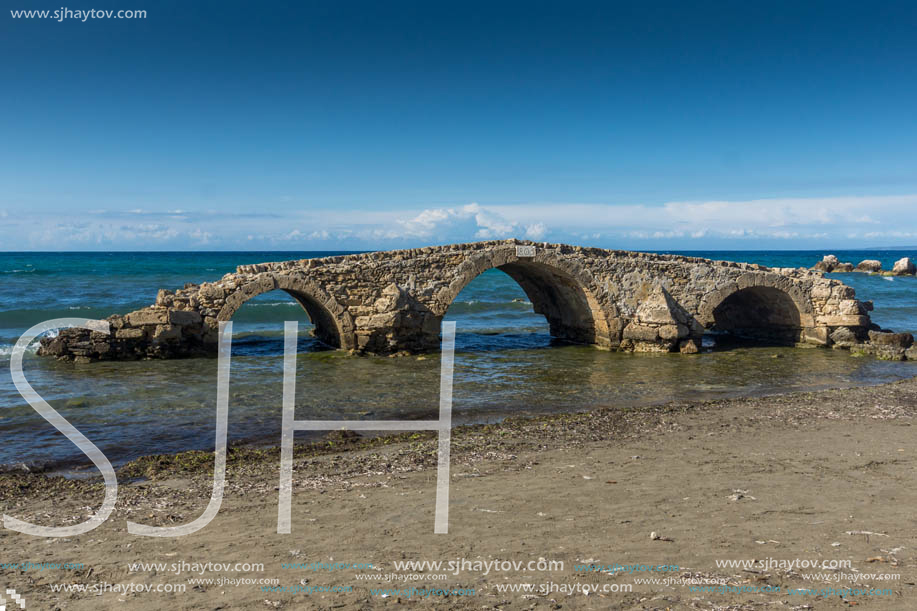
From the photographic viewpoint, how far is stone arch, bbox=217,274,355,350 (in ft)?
49.6

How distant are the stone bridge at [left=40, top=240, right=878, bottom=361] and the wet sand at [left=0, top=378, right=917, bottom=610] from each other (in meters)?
7.66

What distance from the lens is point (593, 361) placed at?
1625 cm

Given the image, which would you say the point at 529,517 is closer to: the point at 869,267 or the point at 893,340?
the point at 893,340

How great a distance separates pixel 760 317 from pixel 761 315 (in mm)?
89

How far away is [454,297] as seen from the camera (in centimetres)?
1608

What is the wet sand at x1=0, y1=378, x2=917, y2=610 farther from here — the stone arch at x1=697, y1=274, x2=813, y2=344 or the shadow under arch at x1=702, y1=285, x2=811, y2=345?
the shadow under arch at x1=702, y1=285, x2=811, y2=345

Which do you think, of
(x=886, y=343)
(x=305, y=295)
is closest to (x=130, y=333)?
(x=305, y=295)

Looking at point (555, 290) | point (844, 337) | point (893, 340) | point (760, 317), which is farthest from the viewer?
point (760, 317)

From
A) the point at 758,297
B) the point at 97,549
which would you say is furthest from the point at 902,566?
the point at 758,297

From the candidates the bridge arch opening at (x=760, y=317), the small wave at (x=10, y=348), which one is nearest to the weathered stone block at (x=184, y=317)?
the small wave at (x=10, y=348)

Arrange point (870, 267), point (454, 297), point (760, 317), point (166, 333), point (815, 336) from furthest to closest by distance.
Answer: point (870, 267) → point (760, 317) → point (815, 336) → point (454, 297) → point (166, 333)

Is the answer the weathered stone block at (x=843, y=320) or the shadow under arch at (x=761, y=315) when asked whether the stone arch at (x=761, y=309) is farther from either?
the weathered stone block at (x=843, y=320)

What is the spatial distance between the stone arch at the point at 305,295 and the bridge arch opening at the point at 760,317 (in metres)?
10.1

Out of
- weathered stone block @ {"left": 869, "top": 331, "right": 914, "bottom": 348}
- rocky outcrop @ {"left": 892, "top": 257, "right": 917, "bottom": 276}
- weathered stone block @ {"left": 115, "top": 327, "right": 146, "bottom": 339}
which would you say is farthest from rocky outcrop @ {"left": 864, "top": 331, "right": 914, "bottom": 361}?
rocky outcrop @ {"left": 892, "top": 257, "right": 917, "bottom": 276}
